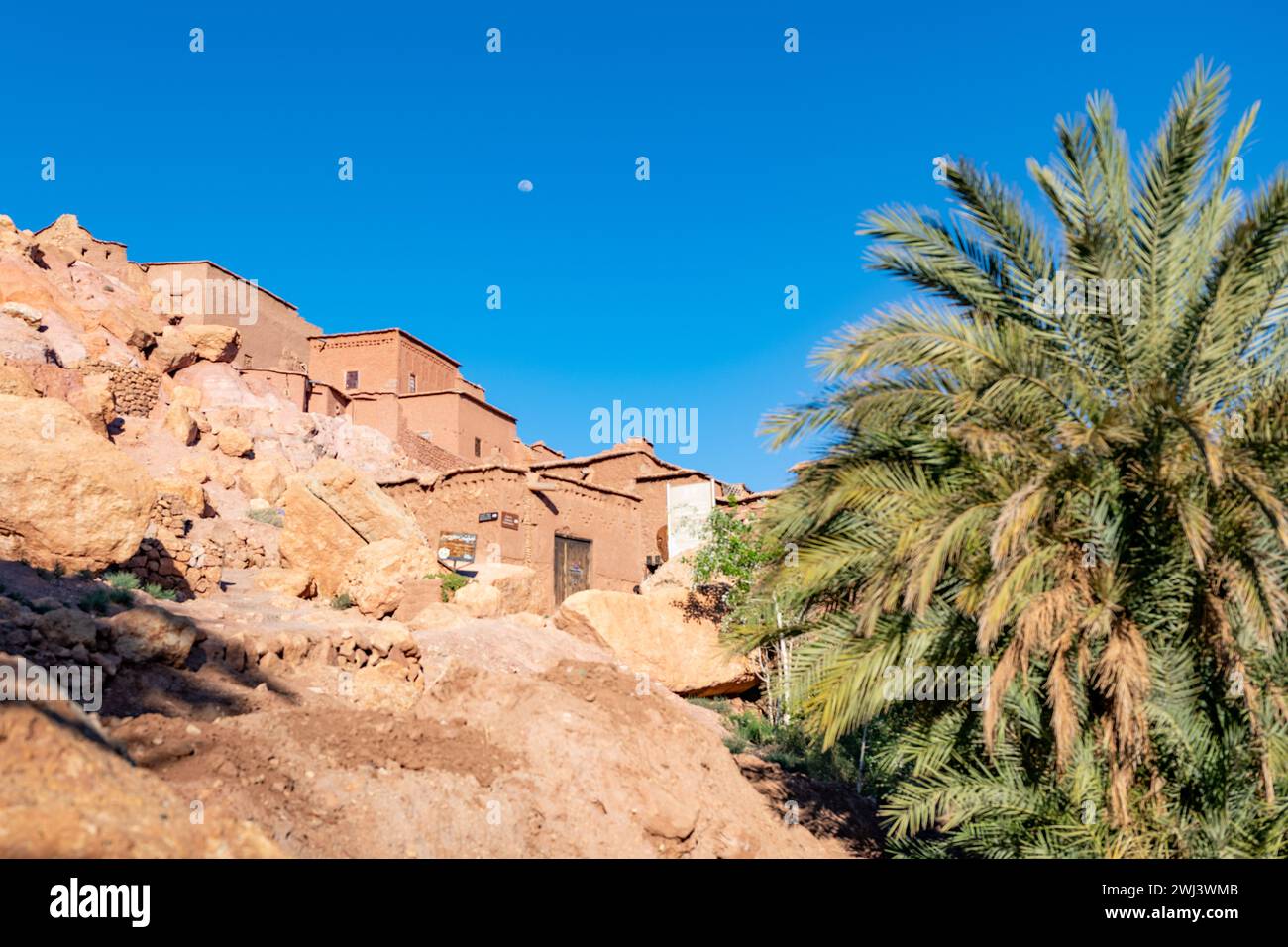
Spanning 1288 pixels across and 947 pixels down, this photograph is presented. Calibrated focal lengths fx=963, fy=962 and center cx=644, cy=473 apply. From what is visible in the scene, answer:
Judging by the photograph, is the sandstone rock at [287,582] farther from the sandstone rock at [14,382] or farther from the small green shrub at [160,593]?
the sandstone rock at [14,382]

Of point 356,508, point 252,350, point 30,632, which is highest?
point 252,350

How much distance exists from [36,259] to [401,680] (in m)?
32.4

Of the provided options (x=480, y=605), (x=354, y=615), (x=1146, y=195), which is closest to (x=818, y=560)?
(x=1146, y=195)

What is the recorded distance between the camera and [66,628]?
362 inches

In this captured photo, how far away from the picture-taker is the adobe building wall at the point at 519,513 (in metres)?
25.1

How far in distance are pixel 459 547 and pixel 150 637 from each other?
14.8m

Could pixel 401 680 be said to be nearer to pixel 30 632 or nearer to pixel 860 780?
pixel 30 632

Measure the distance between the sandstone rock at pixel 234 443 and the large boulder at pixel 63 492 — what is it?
17.2m

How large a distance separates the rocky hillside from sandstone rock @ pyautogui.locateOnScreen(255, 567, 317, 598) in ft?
0.21

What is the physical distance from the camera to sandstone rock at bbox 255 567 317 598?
696 inches

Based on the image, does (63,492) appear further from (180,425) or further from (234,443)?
(234,443)

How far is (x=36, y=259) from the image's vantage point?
3566 cm

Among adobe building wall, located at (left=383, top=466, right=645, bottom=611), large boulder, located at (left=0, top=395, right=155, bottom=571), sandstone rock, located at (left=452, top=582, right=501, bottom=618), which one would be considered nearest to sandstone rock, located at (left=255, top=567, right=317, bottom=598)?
sandstone rock, located at (left=452, top=582, right=501, bottom=618)

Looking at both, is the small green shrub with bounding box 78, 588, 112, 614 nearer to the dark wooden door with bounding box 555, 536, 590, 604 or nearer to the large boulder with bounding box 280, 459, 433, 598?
the large boulder with bounding box 280, 459, 433, 598
